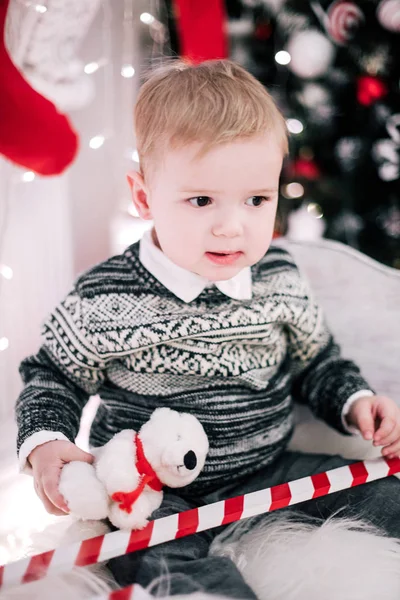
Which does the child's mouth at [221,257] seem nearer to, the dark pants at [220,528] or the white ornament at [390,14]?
the dark pants at [220,528]

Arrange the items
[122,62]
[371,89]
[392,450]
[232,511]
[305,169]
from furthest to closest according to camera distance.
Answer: [305,169], [371,89], [122,62], [392,450], [232,511]

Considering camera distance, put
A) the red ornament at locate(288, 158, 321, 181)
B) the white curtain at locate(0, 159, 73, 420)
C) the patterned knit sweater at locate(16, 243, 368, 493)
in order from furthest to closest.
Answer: the red ornament at locate(288, 158, 321, 181), the white curtain at locate(0, 159, 73, 420), the patterned knit sweater at locate(16, 243, 368, 493)

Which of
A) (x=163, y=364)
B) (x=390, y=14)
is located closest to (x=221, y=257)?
(x=163, y=364)

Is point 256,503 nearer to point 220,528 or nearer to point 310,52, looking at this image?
point 220,528

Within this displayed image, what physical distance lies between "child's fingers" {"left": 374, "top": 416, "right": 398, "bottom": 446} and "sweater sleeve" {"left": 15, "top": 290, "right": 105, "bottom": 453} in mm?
370

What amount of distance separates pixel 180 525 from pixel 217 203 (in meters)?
0.36

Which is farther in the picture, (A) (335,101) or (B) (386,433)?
(A) (335,101)

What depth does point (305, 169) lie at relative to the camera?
1601 millimetres

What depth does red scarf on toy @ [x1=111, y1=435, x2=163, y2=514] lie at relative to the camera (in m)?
0.63

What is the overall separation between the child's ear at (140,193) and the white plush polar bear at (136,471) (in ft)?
0.84

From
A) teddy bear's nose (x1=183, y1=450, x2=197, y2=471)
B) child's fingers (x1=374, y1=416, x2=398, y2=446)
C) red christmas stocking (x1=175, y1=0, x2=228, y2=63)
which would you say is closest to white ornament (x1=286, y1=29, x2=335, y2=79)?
red christmas stocking (x1=175, y1=0, x2=228, y2=63)

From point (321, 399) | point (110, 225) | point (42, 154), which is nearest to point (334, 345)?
point (321, 399)

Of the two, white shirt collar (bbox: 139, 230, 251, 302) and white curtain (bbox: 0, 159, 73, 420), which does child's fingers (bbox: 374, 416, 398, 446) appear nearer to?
white shirt collar (bbox: 139, 230, 251, 302)

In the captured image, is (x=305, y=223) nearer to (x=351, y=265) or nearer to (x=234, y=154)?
(x=351, y=265)
